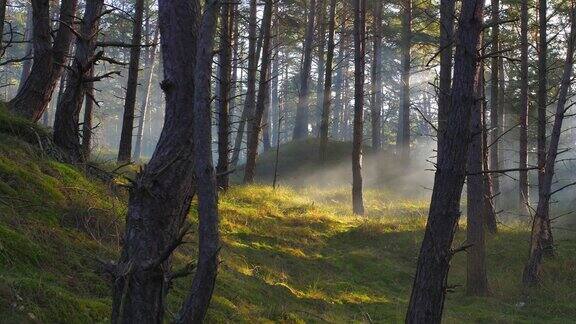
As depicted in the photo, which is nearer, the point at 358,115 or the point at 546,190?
the point at 546,190

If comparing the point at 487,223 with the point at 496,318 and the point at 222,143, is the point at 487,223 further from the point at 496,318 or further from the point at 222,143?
the point at 222,143

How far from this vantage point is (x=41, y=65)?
831 cm

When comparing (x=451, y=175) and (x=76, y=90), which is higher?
(x=76, y=90)

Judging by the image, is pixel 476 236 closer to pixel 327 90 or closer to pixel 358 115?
pixel 358 115

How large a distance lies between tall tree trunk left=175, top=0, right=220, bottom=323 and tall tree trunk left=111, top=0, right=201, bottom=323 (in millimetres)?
126

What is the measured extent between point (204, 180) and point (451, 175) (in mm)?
3037

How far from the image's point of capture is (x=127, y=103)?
14047 millimetres

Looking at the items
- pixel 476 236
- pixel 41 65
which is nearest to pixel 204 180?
pixel 41 65

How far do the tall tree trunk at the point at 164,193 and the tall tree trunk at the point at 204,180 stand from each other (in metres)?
0.13

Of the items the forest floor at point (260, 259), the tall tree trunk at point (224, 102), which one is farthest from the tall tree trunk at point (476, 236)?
the tall tree trunk at point (224, 102)

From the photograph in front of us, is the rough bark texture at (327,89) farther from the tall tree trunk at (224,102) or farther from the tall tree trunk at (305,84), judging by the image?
the tall tree trunk at (224,102)

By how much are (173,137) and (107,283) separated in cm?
193

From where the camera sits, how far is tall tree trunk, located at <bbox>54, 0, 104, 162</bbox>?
7.87 m

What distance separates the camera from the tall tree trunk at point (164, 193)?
4.16 metres
